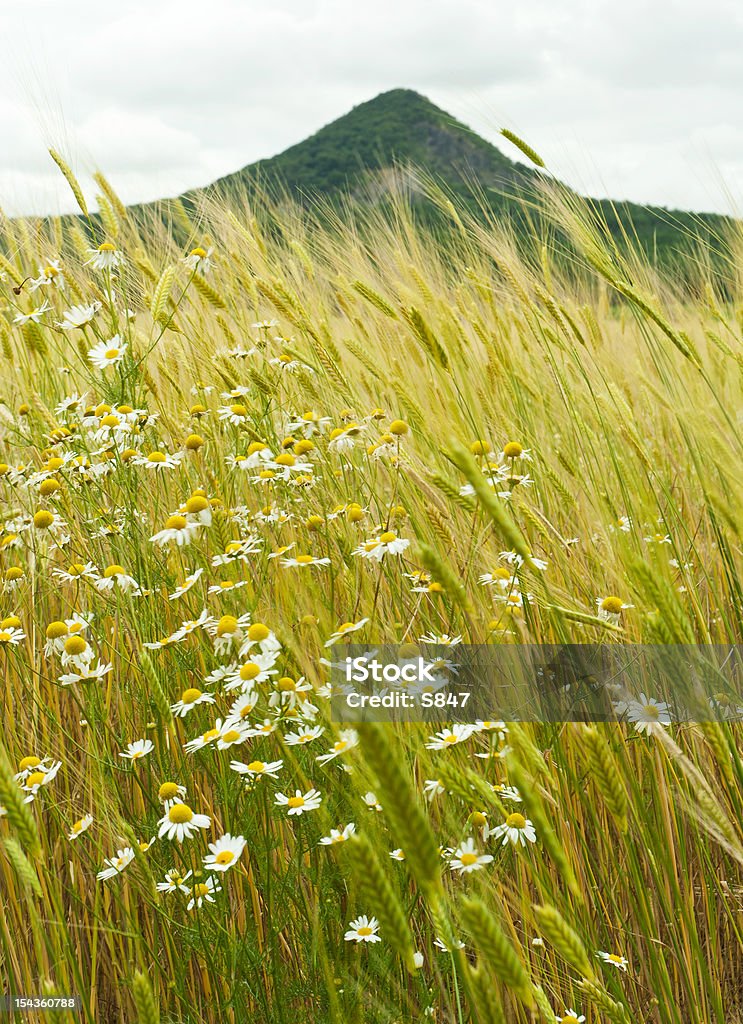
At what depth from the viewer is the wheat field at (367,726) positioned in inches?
30.1

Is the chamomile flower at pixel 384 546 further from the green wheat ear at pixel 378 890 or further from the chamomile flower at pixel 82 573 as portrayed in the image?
the green wheat ear at pixel 378 890

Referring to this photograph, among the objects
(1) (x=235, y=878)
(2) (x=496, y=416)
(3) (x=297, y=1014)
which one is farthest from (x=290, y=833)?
(2) (x=496, y=416)

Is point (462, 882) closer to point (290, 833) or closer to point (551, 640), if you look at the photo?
point (290, 833)

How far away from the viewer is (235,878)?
1110 mm

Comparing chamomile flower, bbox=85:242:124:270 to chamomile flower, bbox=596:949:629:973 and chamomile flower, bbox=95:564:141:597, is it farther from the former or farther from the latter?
chamomile flower, bbox=596:949:629:973

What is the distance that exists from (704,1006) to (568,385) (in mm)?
1057

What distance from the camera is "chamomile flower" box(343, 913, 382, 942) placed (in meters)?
0.91

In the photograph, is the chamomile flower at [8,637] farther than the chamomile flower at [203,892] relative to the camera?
Yes

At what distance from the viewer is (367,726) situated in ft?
1.11

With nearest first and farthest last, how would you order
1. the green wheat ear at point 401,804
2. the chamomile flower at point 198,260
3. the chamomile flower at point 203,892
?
1. the green wheat ear at point 401,804
2. the chamomile flower at point 203,892
3. the chamomile flower at point 198,260

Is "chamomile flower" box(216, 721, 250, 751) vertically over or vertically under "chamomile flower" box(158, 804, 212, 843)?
over

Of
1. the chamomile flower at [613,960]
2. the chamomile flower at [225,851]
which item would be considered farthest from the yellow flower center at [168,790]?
the chamomile flower at [613,960]

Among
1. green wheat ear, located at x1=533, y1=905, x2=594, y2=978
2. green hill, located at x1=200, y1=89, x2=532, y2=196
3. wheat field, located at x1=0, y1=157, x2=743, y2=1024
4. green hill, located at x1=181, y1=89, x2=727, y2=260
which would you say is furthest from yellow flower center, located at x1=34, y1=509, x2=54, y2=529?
green hill, located at x1=200, y1=89, x2=532, y2=196

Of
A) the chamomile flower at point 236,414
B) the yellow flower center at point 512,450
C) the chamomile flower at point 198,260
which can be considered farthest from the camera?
the chamomile flower at point 198,260
